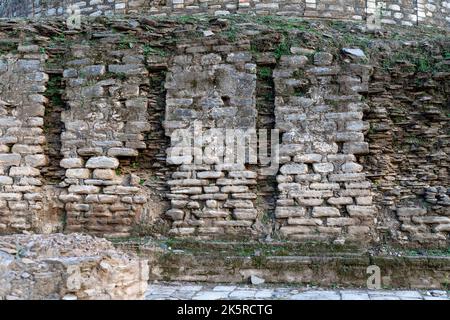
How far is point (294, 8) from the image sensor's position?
10.9m

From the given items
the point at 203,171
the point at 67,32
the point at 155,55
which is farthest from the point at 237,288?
the point at 67,32

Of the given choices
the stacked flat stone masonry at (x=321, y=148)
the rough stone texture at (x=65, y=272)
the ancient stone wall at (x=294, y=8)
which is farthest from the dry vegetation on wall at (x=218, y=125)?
the ancient stone wall at (x=294, y=8)

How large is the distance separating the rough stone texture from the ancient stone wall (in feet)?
24.1

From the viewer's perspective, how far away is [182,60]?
7.23 m

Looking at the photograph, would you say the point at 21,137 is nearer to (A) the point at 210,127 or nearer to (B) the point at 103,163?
(B) the point at 103,163

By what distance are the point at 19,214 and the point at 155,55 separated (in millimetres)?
2756

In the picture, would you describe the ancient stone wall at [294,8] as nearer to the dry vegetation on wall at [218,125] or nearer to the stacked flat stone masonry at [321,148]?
the dry vegetation on wall at [218,125]

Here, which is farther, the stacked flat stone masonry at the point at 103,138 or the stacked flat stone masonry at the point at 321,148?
the stacked flat stone masonry at the point at 103,138

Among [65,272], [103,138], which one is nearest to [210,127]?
[103,138]

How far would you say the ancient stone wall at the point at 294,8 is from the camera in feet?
35.7

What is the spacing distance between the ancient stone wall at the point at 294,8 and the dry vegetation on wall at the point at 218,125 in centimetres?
346

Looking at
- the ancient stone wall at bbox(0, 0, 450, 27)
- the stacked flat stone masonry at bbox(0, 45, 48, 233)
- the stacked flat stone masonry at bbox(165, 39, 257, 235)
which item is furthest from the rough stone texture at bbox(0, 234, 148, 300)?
the ancient stone wall at bbox(0, 0, 450, 27)

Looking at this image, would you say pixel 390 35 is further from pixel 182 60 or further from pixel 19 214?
pixel 19 214

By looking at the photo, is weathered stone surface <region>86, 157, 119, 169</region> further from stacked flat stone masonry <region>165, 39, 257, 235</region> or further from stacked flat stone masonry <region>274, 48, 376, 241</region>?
stacked flat stone masonry <region>274, 48, 376, 241</region>
